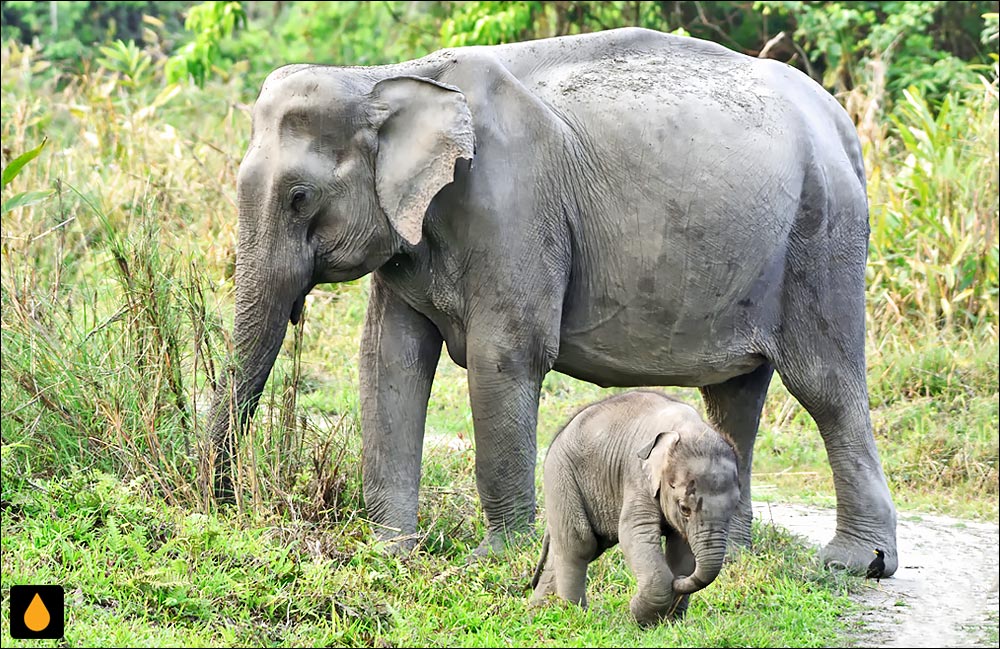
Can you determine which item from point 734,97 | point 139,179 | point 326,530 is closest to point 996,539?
point 734,97

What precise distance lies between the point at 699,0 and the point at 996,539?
9.63m

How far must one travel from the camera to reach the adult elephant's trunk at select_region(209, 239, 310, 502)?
5723mm

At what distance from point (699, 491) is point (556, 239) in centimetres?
153

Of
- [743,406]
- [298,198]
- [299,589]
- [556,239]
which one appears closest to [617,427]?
[556,239]

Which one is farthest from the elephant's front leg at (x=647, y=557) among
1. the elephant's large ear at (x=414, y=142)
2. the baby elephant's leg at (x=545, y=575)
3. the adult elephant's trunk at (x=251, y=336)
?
the adult elephant's trunk at (x=251, y=336)

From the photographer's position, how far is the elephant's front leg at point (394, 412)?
611cm

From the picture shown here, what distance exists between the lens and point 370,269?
5.83 m

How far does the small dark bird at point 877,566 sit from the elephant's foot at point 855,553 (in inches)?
0.6

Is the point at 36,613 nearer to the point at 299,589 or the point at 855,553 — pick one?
the point at 299,589

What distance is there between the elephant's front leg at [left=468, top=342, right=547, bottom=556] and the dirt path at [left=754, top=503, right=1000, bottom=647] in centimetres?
138

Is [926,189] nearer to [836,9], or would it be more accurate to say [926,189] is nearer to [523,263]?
[836,9]

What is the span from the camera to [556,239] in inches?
234

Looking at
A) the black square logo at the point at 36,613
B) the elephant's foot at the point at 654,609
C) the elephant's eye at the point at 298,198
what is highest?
the elephant's eye at the point at 298,198

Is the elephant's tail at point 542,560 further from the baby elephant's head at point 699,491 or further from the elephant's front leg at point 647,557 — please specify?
the baby elephant's head at point 699,491
